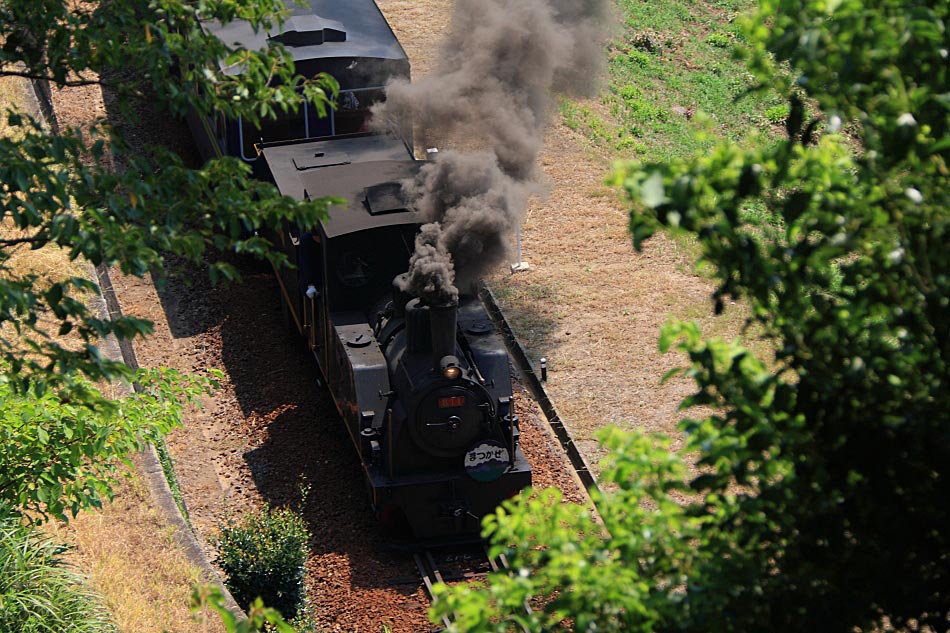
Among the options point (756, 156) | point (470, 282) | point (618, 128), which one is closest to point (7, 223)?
point (470, 282)

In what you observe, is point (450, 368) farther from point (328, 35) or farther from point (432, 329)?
point (328, 35)

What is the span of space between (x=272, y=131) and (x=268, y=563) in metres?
7.20

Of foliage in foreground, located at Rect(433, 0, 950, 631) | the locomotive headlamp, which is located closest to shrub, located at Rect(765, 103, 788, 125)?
the locomotive headlamp

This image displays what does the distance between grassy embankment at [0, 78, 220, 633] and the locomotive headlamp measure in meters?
2.71

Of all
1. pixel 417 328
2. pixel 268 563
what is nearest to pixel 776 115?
pixel 417 328

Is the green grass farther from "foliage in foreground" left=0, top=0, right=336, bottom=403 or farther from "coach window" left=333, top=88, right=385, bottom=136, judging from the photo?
"foliage in foreground" left=0, top=0, right=336, bottom=403

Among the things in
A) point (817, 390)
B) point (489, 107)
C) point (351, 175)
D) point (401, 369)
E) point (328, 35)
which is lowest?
point (401, 369)

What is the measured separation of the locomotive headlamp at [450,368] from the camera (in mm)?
10336

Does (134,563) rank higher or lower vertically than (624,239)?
higher

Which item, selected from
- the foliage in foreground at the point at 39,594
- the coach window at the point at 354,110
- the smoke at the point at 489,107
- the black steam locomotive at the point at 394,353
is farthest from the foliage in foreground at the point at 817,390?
the coach window at the point at 354,110

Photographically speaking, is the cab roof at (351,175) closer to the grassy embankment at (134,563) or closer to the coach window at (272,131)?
the coach window at (272,131)

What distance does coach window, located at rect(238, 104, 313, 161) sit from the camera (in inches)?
610

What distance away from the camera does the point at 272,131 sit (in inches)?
613

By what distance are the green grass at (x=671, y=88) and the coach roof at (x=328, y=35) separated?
478 centimetres
